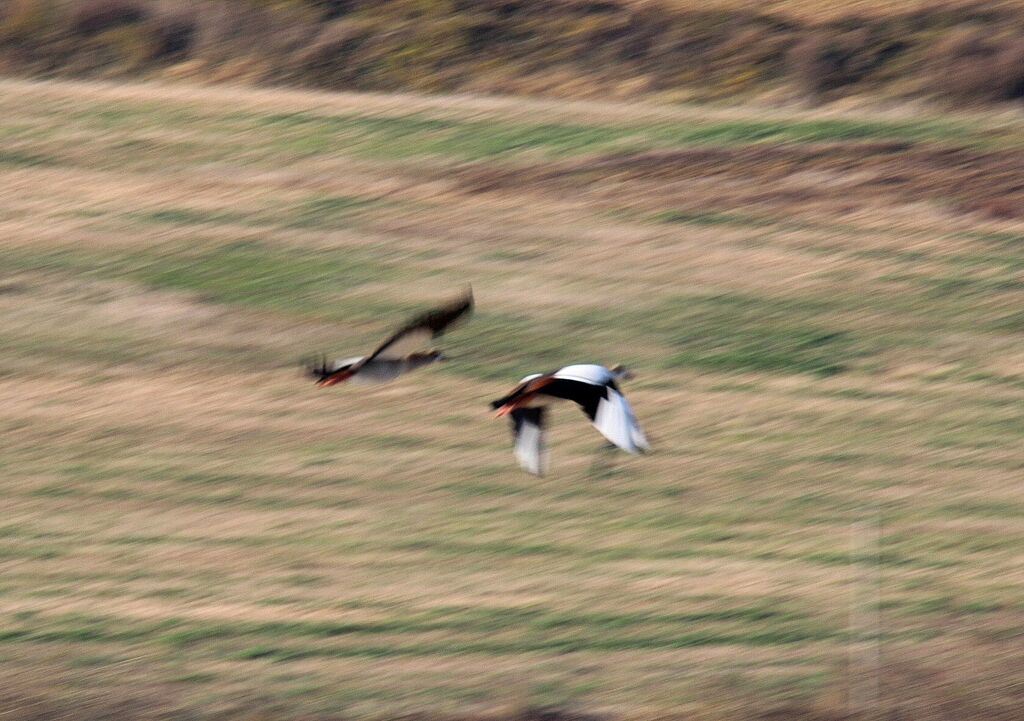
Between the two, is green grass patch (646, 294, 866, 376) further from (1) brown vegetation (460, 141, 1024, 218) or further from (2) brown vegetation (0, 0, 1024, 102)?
(2) brown vegetation (0, 0, 1024, 102)

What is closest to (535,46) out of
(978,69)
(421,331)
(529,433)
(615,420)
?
(978,69)

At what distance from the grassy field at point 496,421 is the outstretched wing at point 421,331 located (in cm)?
160

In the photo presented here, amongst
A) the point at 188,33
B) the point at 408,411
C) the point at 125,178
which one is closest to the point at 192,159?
the point at 125,178

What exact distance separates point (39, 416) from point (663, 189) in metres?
4.23

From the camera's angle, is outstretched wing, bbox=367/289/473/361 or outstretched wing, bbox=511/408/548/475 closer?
outstretched wing, bbox=367/289/473/361

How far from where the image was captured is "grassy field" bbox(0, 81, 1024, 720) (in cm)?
684

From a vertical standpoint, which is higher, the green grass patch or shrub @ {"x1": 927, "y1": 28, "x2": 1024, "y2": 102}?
shrub @ {"x1": 927, "y1": 28, "x2": 1024, "y2": 102}

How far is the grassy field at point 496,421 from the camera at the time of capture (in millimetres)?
6836

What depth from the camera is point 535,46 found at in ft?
42.5

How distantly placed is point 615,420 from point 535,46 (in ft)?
26.4

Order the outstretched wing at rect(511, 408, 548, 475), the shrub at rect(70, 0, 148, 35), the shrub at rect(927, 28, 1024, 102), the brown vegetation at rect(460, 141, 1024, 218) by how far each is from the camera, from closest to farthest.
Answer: the outstretched wing at rect(511, 408, 548, 475), the brown vegetation at rect(460, 141, 1024, 218), the shrub at rect(927, 28, 1024, 102), the shrub at rect(70, 0, 148, 35)

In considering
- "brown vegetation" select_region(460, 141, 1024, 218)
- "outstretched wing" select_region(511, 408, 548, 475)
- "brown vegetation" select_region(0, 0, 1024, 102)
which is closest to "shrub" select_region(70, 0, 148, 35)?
"brown vegetation" select_region(0, 0, 1024, 102)

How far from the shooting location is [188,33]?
13164 mm

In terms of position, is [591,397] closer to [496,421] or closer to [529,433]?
[529,433]
